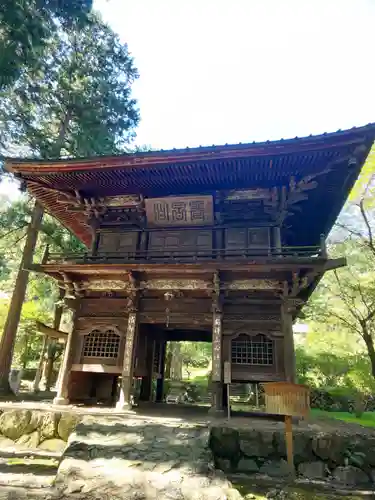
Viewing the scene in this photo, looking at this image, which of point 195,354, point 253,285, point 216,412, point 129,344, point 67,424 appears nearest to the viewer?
point 67,424

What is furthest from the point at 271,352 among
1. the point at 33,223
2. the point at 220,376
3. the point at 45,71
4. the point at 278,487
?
the point at 45,71

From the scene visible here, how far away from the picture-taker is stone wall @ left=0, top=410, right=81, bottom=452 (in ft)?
28.3

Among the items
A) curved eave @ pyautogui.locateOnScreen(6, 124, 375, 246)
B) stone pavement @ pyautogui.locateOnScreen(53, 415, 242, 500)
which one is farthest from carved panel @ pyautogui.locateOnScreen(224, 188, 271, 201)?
stone pavement @ pyautogui.locateOnScreen(53, 415, 242, 500)

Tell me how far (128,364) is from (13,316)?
287 inches

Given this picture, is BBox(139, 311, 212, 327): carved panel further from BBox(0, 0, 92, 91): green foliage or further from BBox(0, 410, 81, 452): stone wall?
BBox(0, 0, 92, 91): green foliage

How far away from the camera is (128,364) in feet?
35.4

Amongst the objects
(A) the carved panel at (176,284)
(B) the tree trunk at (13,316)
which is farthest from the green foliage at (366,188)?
(B) the tree trunk at (13,316)

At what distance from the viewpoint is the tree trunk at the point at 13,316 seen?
14242 mm

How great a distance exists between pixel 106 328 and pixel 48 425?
11.6ft

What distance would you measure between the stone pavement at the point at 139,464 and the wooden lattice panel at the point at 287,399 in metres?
1.64

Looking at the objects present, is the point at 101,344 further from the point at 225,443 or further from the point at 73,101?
the point at 73,101

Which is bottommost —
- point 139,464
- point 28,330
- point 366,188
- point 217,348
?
point 139,464

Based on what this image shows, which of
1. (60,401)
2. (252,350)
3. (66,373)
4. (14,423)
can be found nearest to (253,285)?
(252,350)

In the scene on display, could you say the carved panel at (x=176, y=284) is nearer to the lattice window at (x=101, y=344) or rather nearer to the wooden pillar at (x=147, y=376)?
the lattice window at (x=101, y=344)
